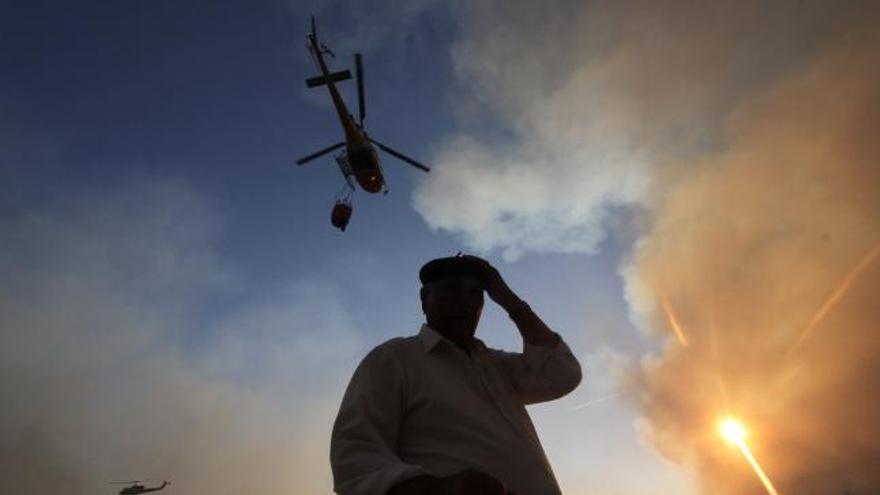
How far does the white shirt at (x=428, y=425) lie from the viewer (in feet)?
6.33

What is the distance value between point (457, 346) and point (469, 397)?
63cm

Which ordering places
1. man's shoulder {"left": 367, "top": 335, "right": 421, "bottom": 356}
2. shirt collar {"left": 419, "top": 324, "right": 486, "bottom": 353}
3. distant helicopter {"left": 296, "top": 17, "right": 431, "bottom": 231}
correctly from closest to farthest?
man's shoulder {"left": 367, "top": 335, "right": 421, "bottom": 356}
shirt collar {"left": 419, "top": 324, "right": 486, "bottom": 353}
distant helicopter {"left": 296, "top": 17, "right": 431, "bottom": 231}

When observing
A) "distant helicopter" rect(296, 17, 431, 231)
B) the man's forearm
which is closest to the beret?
the man's forearm

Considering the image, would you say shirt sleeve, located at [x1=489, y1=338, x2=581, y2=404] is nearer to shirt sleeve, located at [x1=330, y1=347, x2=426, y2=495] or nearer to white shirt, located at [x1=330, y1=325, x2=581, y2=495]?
white shirt, located at [x1=330, y1=325, x2=581, y2=495]

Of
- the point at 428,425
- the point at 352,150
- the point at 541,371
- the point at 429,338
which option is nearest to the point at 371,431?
the point at 428,425

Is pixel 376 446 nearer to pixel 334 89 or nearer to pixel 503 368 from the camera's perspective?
pixel 503 368

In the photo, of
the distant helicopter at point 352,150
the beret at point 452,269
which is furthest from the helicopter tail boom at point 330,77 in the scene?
the beret at point 452,269

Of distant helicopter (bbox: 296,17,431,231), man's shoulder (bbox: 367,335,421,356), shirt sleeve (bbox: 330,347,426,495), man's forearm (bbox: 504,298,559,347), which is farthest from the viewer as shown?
distant helicopter (bbox: 296,17,431,231)

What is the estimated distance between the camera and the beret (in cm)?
351

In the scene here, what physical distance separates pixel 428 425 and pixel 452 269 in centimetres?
134

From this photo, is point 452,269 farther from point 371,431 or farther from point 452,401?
point 371,431

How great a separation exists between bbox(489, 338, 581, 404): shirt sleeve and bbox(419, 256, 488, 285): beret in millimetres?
A: 609

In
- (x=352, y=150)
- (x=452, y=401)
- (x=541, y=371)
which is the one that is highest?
(x=352, y=150)

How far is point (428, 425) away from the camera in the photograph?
2.39 metres
